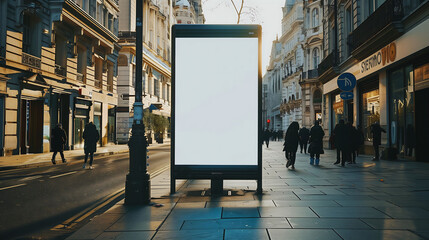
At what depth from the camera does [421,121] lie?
14109 millimetres

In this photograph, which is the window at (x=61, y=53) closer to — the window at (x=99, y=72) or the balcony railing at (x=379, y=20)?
the window at (x=99, y=72)

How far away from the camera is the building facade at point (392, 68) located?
533 inches

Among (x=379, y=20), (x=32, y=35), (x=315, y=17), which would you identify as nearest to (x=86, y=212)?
(x=379, y=20)

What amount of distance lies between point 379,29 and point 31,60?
1684 cm

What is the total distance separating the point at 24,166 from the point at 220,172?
934 cm

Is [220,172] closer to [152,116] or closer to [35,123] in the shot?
[35,123]

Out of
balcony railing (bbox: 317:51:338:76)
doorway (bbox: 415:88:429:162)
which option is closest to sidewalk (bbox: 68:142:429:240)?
doorway (bbox: 415:88:429:162)

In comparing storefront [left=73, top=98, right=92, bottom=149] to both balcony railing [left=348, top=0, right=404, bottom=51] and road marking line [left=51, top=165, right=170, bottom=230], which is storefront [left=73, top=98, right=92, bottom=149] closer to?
balcony railing [left=348, top=0, right=404, bottom=51]

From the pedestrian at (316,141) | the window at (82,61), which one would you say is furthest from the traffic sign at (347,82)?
the window at (82,61)

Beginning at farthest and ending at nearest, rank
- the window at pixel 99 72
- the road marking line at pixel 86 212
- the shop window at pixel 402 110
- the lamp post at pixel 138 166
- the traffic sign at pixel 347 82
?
the window at pixel 99 72 < the shop window at pixel 402 110 < the traffic sign at pixel 347 82 < the lamp post at pixel 138 166 < the road marking line at pixel 86 212

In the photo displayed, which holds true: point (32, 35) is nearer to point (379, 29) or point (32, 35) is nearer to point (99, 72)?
point (99, 72)

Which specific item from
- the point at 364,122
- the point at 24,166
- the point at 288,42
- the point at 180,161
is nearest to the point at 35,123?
the point at 24,166

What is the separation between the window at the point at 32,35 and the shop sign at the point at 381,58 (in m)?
17.2

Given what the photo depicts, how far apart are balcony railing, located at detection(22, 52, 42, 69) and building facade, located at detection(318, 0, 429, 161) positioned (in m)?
16.4
